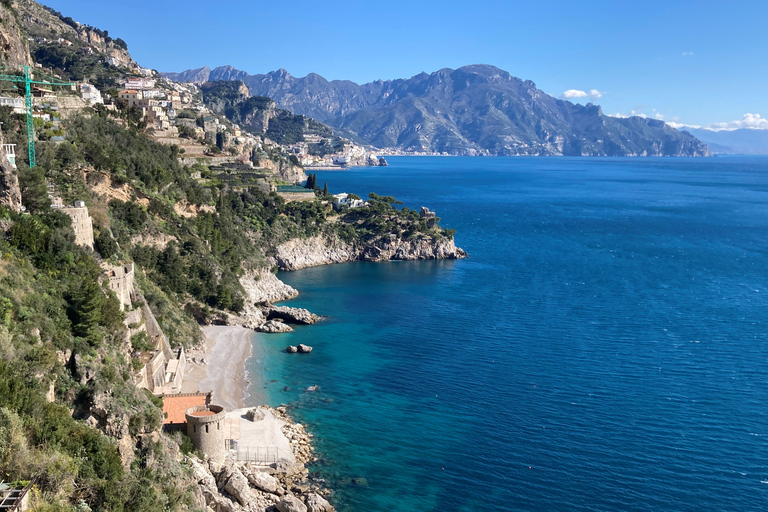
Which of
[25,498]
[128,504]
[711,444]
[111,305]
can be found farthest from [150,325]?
[711,444]

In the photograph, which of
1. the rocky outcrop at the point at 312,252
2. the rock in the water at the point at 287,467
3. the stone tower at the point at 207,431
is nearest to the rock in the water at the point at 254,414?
the rock in the water at the point at 287,467

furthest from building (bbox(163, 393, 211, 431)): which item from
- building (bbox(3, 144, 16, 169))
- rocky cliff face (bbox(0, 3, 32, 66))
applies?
rocky cliff face (bbox(0, 3, 32, 66))

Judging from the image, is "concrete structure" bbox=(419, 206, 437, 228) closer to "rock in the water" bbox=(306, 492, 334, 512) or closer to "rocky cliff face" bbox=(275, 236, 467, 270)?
"rocky cliff face" bbox=(275, 236, 467, 270)

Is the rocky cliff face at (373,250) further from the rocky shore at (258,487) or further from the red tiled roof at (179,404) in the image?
the rocky shore at (258,487)

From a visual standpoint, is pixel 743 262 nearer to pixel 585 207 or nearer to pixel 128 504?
pixel 585 207

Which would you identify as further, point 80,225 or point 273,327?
point 273,327

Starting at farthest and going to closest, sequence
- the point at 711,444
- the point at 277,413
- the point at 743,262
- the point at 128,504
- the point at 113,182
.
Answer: the point at 743,262, the point at 113,182, the point at 277,413, the point at 711,444, the point at 128,504

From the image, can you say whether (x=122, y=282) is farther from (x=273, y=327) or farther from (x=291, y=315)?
(x=291, y=315)

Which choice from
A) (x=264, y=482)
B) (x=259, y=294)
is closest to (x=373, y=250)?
(x=259, y=294)
